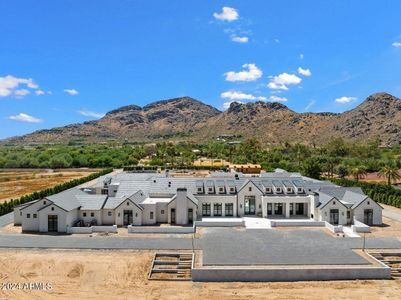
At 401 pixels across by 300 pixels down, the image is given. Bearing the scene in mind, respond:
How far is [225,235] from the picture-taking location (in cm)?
3622

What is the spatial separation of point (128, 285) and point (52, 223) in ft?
54.5

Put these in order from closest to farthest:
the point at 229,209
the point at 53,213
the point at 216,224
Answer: the point at 53,213 < the point at 216,224 < the point at 229,209

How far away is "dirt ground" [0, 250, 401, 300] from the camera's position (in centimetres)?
2406

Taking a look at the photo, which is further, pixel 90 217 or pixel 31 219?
pixel 90 217

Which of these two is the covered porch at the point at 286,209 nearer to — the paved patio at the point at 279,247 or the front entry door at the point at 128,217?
the paved patio at the point at 279,247

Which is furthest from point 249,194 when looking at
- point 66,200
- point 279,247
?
point 66,200

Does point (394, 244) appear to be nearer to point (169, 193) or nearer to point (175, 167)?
point (169, 193)

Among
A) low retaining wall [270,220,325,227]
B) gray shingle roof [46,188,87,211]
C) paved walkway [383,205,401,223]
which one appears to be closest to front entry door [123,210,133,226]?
gray shingle roof [46,188,87,211]

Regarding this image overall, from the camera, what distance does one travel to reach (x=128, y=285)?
2555 cm

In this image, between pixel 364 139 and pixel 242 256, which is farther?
pixel 364 139

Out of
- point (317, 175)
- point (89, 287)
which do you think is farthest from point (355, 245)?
point (317, 175)

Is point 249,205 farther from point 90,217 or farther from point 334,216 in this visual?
point 90,217

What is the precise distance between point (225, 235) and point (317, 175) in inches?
1761

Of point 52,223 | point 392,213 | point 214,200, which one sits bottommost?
point 392,213
